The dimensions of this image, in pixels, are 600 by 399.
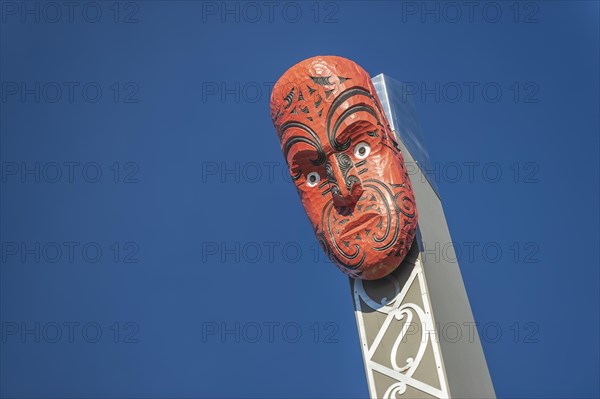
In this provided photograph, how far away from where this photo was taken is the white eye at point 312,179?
794 centimetres

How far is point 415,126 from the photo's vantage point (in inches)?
407

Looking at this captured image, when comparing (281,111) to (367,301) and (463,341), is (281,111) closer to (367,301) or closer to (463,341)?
(367,301)

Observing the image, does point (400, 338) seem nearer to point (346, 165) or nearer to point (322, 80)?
point (346, 165)

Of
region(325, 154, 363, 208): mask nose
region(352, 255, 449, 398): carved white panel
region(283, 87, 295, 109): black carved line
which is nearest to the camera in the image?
region(352, 255, 449, 398): carved white panel

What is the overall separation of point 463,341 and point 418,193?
66.0 inches

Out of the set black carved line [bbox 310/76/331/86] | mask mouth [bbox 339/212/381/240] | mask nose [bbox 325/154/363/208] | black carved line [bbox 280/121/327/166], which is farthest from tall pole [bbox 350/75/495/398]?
black carved line [bbox 310/76/331/86]

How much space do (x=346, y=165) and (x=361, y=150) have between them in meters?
0.21

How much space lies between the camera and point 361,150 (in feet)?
25.3

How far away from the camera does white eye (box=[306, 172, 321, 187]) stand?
7941mm

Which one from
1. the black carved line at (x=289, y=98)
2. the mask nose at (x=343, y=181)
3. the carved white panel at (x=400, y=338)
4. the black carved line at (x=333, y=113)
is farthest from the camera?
the black carved line at (x=289, y=98)

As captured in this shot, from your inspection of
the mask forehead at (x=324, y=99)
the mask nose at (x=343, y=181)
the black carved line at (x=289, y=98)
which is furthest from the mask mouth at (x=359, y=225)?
the black carved line at (x=289, y=98)

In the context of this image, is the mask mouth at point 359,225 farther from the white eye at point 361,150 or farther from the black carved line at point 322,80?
the black carved line at point 322,80

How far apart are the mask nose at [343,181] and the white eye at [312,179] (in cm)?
19

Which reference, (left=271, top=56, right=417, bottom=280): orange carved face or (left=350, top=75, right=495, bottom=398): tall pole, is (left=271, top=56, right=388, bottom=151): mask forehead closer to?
(left=271, top=56, right=417, bottom=280): orange carved face
